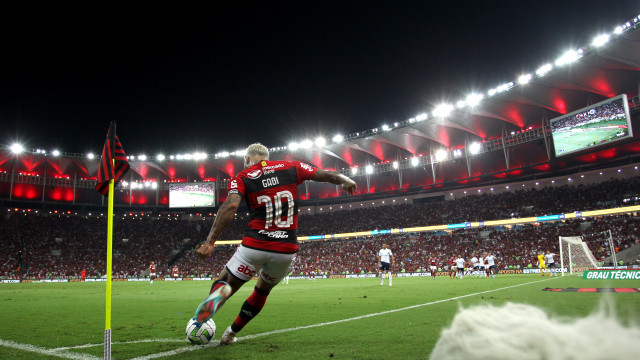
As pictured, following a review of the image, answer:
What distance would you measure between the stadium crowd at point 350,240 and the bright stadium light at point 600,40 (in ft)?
48.6

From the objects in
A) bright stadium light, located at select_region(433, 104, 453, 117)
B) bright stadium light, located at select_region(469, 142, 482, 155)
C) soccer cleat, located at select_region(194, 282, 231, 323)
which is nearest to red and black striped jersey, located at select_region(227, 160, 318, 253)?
soccer cleat, located at select_region(194, 282, 231, 323)

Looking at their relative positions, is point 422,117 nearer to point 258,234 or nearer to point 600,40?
point 600,40

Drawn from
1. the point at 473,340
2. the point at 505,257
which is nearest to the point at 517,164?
the point at 505,257

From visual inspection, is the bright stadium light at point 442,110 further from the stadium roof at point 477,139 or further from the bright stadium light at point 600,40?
the bright stadium light at point 600,40

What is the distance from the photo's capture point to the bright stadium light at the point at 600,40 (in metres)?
27.8

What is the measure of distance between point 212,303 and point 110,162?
1865 millimetres

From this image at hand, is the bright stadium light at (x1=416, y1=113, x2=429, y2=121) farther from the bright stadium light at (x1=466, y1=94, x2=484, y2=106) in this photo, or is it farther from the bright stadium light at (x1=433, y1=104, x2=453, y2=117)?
the bright stadium light at (x1=466, y1=94, x2=484, y2=106)

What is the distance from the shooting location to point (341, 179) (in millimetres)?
4418

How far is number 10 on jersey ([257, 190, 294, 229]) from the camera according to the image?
4117 mm

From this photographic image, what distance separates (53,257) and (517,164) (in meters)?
55.3

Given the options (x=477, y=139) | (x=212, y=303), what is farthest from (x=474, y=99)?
(x=212, y=303)

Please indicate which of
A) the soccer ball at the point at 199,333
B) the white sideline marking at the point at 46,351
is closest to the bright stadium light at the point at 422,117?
the soccer ball at the point at 199,333

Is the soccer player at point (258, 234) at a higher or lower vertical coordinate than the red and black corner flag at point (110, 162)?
lower

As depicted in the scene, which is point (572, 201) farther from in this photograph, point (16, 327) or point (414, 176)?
point (16, 327)
